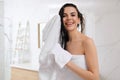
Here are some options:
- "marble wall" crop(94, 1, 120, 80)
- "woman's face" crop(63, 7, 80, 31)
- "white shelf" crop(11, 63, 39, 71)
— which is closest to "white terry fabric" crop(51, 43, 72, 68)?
"woman's face" crop(63, 7, 80, 31)

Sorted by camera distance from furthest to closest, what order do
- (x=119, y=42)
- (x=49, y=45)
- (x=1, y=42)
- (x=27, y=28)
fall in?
(x=27, y=28) → (x=1, y=42) → (x=119, y=42) → (x=49, y=45)

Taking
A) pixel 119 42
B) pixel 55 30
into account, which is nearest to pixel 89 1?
pixel 119 42

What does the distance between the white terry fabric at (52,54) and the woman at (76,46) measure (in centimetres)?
4

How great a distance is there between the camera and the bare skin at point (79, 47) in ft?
2.66

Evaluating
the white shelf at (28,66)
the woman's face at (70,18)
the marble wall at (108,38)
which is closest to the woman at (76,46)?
the woman's face at (70,18)

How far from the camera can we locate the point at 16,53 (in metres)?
2.22

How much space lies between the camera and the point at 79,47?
912mm

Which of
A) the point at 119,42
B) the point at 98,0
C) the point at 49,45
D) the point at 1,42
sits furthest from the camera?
the point at 1,42

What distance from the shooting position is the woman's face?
0.88 m

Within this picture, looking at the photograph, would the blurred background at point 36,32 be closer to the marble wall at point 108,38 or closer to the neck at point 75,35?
the marble wall at point 108,38

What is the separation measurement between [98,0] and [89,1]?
0.09 m

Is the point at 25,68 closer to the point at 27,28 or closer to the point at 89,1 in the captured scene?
the point at 27,28

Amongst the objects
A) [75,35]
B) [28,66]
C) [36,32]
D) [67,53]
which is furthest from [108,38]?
[28,66]

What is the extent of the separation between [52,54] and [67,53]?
0.07 metres
